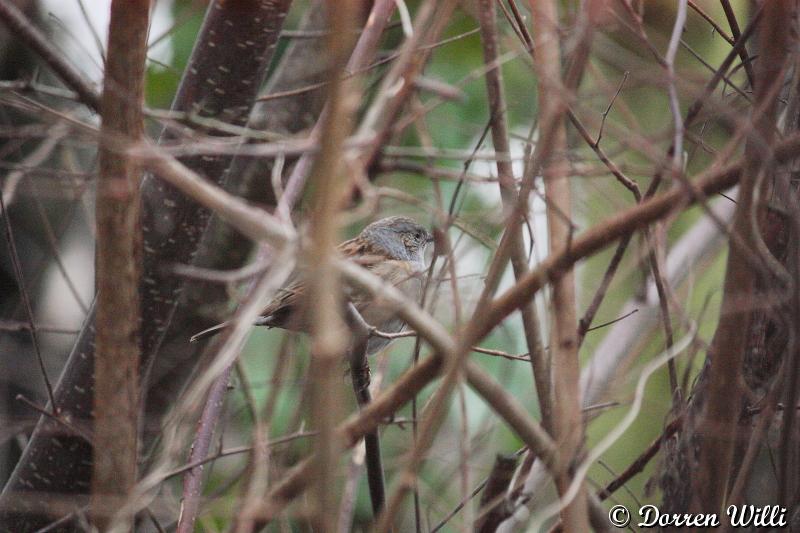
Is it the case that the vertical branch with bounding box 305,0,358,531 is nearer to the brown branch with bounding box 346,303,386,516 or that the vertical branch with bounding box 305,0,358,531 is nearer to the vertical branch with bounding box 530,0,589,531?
the vertical branch with bounding box 530,0,589,531

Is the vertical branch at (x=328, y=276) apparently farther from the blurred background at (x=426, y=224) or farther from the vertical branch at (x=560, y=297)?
the blurred background at (x=426, y=224)

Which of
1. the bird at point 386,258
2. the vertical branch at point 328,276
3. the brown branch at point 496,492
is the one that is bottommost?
the brown branch at point 496,492

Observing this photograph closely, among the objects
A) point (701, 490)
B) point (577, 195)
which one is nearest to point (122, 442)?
point (701, 490)

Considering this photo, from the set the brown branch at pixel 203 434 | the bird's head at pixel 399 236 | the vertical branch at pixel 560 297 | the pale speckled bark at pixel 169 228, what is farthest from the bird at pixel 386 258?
the vertical branch at pixel 560 297

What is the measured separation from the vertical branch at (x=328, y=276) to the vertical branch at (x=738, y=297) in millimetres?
876

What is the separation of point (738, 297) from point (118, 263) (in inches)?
59.7

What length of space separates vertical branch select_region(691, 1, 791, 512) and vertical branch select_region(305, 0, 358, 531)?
0.88 m

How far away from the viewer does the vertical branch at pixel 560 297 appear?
6.68ft

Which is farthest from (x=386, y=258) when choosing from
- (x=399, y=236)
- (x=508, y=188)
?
(x=508, y=188)

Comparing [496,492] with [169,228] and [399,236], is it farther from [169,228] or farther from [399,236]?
[399,236]

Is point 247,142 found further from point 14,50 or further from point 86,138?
point 14,50

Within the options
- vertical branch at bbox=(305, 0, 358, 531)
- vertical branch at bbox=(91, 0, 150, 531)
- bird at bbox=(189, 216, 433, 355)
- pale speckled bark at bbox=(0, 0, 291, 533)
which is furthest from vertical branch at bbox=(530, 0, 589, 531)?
bird at bbox=(189, 216, 433, 355)

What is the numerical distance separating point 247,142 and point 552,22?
1.88 m

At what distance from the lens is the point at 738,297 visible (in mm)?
1945
